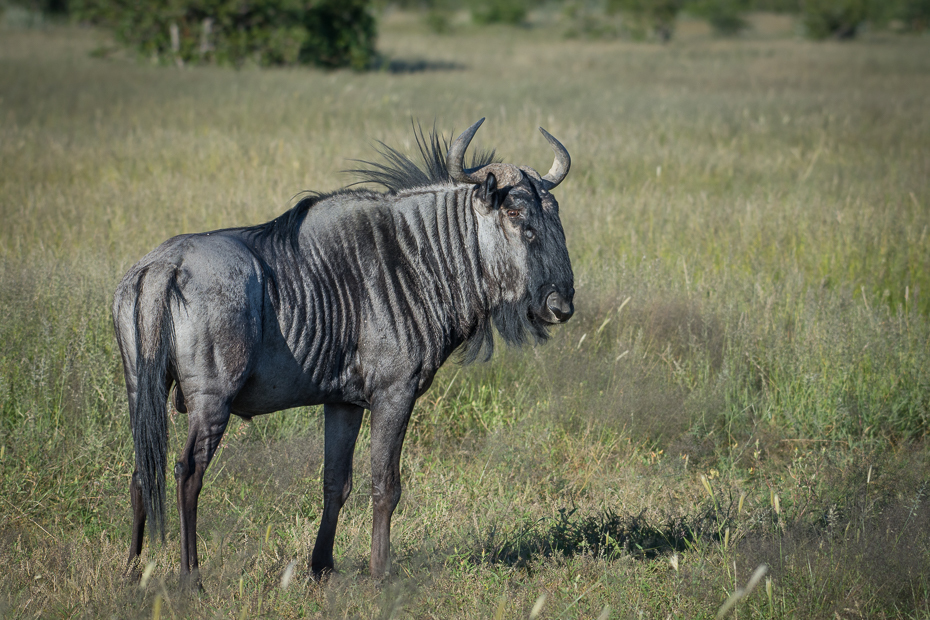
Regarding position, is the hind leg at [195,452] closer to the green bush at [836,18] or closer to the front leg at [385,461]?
the front leg at [385,461]

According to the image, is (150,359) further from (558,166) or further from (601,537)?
(601,537)

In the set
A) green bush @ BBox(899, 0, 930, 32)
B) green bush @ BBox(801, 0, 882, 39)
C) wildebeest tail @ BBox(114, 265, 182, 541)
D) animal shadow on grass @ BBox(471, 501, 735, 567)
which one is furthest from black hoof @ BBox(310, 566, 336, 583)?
green bush @ BBox(899, 0, 930, 32)

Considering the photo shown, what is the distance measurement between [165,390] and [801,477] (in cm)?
366

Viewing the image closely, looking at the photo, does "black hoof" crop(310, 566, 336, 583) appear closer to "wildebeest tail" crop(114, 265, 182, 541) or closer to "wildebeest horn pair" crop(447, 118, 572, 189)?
"wildebeest tail" crop(114, 265, 182, 541)

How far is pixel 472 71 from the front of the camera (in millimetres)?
26250

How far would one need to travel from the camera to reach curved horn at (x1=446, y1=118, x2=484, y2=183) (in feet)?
10.1

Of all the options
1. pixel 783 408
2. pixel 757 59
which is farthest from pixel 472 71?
pixel 783 408

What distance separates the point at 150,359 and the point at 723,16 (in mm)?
62718

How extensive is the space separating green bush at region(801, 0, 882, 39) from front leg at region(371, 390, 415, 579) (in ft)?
189

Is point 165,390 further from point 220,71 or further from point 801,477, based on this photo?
point 220,71

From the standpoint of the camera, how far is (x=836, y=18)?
52000 millimetres

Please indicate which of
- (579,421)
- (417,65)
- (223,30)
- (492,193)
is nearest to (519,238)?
(492,193)

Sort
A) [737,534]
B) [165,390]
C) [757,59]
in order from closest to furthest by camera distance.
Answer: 1. [165,390]
2. [737,534]
3. [757,59]

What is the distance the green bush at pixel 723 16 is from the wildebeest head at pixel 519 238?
59.6 meters
